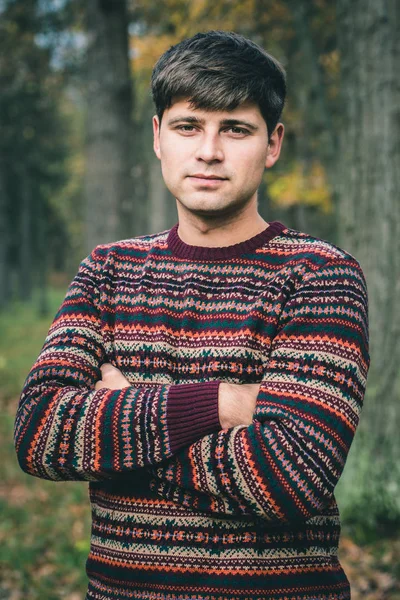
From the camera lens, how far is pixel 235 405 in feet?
7.13

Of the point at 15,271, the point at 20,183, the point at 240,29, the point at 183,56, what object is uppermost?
the point at 240,29

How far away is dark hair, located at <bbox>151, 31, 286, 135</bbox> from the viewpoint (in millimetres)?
2322

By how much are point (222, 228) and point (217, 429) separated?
729mm

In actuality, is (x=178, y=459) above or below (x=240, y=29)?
below

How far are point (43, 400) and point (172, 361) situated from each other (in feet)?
1.48

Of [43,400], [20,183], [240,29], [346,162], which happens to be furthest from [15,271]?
[43,400]

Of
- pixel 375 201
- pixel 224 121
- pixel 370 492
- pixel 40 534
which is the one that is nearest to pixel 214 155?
pixel 224 121

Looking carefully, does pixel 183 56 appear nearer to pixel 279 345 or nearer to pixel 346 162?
pixel 279 345

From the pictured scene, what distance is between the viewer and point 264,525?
2139mm

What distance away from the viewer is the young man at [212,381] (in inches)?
82.9

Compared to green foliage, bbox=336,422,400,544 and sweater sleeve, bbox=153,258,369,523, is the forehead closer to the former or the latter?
sweater sleeve, bbox=153,258,369,523

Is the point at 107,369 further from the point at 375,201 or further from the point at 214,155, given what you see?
the point at 375,201

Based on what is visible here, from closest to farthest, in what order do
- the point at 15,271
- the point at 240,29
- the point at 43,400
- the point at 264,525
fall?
the point at 264,525 < the point at 43,400 < the point at 240,29 < the point at 15,271

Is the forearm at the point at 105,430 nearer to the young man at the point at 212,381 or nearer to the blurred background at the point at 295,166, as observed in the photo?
the young man at the point at 212,381
